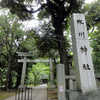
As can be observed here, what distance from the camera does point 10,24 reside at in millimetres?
9852

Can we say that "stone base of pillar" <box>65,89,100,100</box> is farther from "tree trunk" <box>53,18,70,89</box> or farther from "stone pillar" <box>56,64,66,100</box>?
"tree trunk" <box>53,18,70,89</box>

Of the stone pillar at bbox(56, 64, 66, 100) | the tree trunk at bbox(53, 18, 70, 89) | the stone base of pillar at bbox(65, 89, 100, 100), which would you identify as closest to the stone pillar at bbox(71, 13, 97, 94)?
the stone base of pillar at bbox(65, 89, 100, 100)

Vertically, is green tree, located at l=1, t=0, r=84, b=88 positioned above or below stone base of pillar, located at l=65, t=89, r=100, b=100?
above

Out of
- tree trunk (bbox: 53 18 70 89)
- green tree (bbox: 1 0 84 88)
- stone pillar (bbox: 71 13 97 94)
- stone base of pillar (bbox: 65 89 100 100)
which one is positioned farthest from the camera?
green tree (bbox: 1 0 84 88)

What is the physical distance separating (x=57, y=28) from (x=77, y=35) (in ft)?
11.9

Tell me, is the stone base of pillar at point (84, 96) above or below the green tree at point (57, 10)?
below

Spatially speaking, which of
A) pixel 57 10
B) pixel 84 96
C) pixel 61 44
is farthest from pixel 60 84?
pixel 57 10

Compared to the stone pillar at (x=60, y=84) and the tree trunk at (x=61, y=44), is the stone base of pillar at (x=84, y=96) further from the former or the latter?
the tree trunk at (x=61, y=44)

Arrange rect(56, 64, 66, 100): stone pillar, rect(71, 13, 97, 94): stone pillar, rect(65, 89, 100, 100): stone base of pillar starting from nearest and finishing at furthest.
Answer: rect(65, 89, 100, 100): stone base of pillar
rect(71, 13, 97, 94): stone pillar
rect(56, 64, 66, 100): stone pillar

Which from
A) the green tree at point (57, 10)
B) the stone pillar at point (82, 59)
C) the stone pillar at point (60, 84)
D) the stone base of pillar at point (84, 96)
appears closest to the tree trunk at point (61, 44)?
the green tree at point (57, 10)

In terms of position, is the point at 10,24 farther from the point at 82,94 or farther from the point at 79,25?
the point at 82,94

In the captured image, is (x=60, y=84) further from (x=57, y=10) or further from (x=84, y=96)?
(x=57, y=10)

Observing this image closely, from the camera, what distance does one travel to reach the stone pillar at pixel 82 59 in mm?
3357

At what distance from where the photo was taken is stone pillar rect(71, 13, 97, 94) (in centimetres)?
336
